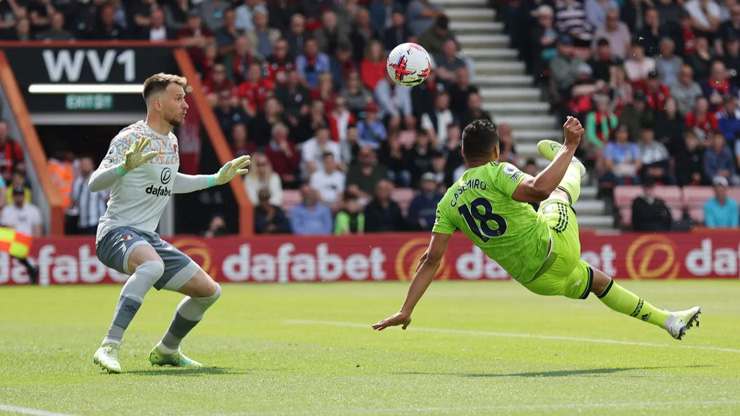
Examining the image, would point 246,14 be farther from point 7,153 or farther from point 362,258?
point 362,258

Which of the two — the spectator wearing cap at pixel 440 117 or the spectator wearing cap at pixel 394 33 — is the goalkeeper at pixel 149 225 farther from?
the spectator wearing cap at pixel 394 33

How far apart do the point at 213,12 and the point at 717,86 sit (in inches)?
423

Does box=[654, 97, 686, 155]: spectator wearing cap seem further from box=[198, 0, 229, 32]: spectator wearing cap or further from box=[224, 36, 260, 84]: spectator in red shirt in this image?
box=[198, 0, 229, 32]: spectator wearing cap

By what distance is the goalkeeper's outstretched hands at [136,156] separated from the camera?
9391mm

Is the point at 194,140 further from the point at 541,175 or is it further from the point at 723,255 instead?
the point at 541,175

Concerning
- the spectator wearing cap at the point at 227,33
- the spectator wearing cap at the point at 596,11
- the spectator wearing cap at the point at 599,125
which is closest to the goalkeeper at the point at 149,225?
the spectator wearing cap at the point at 227,33

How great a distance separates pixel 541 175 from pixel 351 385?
6.45ft

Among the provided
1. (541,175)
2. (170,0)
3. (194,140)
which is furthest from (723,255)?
(541,175)

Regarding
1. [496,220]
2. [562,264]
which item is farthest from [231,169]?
[562,264]

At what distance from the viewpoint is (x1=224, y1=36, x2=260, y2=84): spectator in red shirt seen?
84.0ft

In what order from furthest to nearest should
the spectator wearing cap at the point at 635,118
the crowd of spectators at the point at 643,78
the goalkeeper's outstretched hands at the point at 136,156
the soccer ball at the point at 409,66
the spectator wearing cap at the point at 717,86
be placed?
the spectator wearing cap at the point at 717,86 → the spectator wearing cap at the point at 635,118 → the crowd of spectators at the point at 643,78 → the soccer ball at the point at 409,66 → the goalkeeper's outstretched hands at the point at 136,156

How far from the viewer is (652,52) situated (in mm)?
28312

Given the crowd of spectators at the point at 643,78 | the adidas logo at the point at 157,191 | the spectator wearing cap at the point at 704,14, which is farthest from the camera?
the spectator wearing cap at the point at 704,14

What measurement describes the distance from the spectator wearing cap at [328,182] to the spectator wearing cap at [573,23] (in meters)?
6.86
